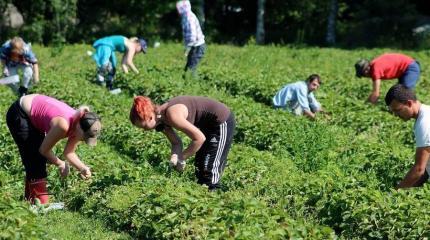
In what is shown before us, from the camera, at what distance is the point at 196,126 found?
6.98 meters

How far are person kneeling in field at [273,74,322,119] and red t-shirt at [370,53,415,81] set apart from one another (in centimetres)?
116

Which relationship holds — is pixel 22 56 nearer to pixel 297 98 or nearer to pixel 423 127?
pixel 297 98

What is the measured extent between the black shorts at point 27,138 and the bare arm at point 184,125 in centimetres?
124

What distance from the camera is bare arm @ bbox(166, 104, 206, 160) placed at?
20.9 ft

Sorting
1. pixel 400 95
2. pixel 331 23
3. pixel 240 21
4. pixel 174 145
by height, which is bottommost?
pixel 240 21

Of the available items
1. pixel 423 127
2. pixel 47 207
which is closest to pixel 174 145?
pixel 47 207

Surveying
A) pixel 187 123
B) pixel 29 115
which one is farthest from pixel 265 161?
pixel 29 115

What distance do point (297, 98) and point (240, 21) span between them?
21.7 m

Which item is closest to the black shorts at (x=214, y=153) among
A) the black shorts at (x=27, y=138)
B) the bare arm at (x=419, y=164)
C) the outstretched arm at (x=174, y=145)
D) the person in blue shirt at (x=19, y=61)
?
the outstretched arm at (x=174, y=145)

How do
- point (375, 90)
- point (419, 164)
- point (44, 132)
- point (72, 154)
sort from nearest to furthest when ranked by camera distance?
point (419, 164), point (72, 154), point (44, 132), point (375, 90)

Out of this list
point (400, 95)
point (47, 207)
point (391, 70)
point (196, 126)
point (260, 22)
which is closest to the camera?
point (400, 95)

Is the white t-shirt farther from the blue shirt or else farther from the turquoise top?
the turquoise top

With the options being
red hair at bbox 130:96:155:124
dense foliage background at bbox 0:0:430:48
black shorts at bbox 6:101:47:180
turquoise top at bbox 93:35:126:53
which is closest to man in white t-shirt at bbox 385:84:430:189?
red hair at bbox 130:96:155:124

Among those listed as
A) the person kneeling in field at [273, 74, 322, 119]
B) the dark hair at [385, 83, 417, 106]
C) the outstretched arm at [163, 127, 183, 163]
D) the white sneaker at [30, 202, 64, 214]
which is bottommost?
the white sneaker at [30, 202, 64, 214]
